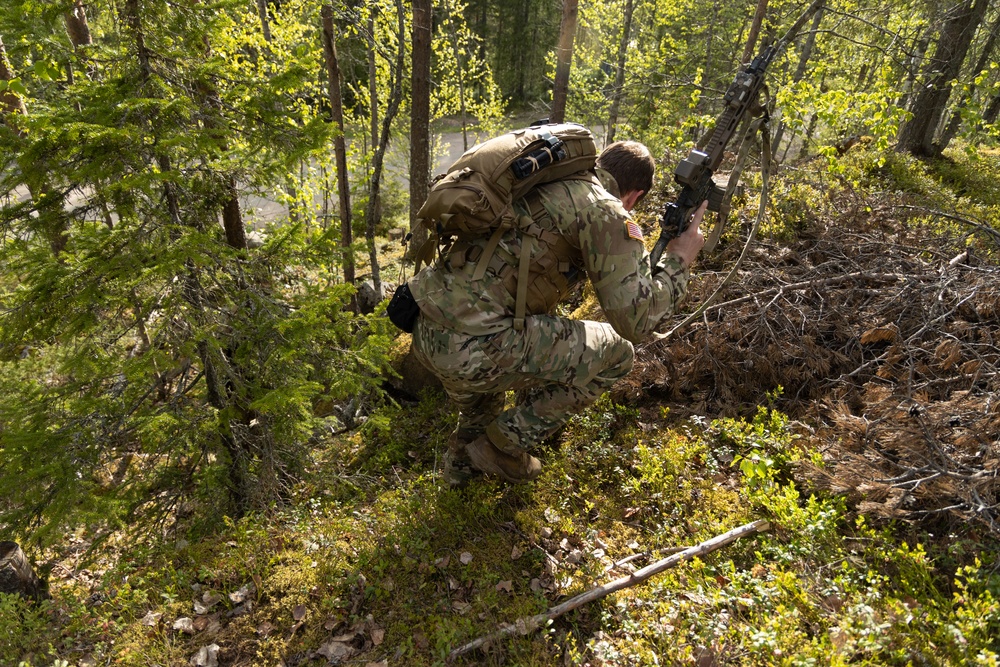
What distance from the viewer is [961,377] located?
344 centimetres

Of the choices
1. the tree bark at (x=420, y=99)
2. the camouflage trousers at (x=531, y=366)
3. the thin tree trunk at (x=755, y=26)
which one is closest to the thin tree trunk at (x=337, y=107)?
the tree bark at (x=420, y=99)

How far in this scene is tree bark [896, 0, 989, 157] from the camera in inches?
307

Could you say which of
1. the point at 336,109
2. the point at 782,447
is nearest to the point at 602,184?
the point at 782,447

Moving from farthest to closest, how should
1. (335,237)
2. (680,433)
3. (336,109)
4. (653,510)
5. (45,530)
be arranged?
(336,109), (680,433), (335,237), (653,510), (45,530)

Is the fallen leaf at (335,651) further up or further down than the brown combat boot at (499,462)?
further down

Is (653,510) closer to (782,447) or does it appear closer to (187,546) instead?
(782,447)

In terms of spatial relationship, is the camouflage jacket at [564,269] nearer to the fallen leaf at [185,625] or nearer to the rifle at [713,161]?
the rifle at [713,161]

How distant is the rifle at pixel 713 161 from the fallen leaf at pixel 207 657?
365 cm

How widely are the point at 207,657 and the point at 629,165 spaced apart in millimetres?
3961

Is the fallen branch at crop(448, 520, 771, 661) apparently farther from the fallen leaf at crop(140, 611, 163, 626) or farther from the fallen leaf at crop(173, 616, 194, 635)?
the fallen leaf at crop(140, 611, 163, 626)

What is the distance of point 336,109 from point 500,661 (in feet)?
23.6

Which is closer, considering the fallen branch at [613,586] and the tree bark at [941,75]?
the fallen branch at [613,586]

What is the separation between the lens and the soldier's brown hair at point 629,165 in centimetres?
341

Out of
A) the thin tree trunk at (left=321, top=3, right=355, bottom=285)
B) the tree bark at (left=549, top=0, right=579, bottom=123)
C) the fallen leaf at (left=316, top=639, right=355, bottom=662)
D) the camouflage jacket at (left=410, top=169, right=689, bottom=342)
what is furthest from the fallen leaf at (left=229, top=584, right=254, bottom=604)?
the tree bark at (left=549, top=0, right=579, bottom=123)
